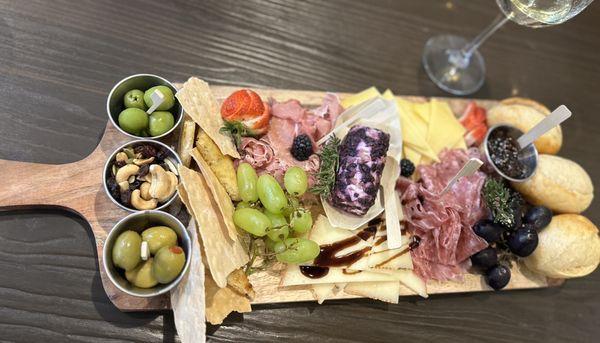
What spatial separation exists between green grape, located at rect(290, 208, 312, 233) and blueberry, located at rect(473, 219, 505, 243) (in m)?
0.69

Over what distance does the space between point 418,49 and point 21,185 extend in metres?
1.90

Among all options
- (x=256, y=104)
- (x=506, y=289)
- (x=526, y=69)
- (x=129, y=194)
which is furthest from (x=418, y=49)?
(x=129, y=194)

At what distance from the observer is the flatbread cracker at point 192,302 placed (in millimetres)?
1280

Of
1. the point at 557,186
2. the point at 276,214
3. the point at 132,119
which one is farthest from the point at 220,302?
the point at 557,186

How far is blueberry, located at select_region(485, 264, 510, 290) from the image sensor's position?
1.71 meters

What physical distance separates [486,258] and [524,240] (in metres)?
0.16

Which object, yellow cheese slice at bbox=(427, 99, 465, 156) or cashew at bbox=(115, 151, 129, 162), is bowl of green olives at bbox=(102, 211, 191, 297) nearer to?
cashew at bbox=(115, 151, 129, 162)

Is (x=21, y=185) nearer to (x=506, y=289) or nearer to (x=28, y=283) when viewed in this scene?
(x=28, y=283)

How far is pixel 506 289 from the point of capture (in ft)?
6.00

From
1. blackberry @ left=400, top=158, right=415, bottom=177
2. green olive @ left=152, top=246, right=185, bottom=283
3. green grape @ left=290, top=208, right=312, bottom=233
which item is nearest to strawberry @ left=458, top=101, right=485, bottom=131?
blackberry @ left=400, top=158, right=415, bottom=177

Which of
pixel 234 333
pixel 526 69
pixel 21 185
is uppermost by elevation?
pixel 526 69

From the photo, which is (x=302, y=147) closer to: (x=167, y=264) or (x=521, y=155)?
(x=167, y=264)

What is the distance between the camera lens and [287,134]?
1.68 m

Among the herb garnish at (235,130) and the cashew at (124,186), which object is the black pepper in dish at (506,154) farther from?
the cashew at (124,186)
